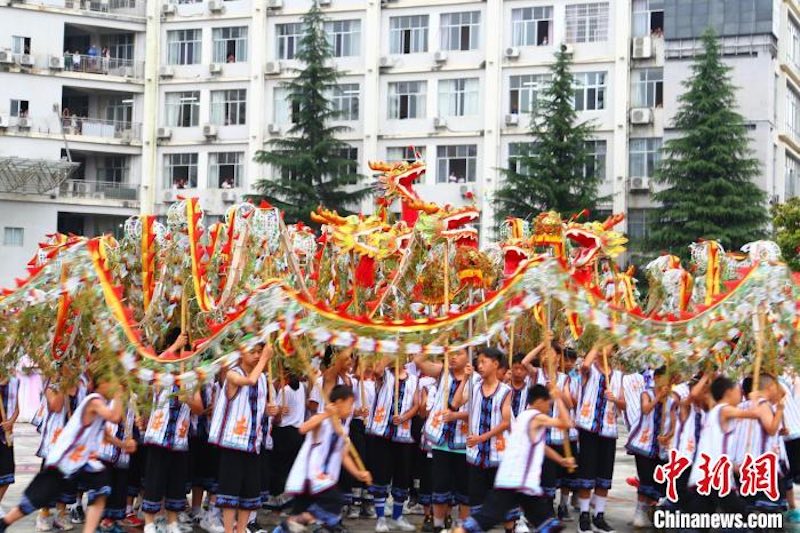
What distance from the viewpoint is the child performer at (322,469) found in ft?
27.5

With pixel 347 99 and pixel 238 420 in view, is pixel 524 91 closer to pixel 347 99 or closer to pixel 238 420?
pixel 347 99

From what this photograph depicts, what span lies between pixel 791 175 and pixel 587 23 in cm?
706

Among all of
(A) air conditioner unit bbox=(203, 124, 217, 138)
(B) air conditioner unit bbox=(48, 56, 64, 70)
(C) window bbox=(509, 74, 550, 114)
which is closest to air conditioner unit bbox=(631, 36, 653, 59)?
Result: (C) window bbox=(509, 74, 550, 114)

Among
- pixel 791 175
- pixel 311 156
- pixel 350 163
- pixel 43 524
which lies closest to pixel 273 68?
pixel 311 156

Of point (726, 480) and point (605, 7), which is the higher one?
point (605, 7)

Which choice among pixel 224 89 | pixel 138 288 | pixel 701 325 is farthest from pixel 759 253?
pixel 224 89

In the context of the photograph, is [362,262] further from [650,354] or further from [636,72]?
[636,72]

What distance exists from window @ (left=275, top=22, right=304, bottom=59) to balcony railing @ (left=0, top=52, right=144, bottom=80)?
435 centimetres

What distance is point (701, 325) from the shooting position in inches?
366

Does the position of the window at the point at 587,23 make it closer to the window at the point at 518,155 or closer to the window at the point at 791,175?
the window at the point at 518,155

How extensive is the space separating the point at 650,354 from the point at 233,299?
12.0 feet

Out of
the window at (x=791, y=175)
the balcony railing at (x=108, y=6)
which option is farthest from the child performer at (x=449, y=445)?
the balcony railing at (x=108, y=6)

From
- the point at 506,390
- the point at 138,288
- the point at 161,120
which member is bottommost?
the point at 506,390

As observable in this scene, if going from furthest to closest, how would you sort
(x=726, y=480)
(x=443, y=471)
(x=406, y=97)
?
(x=406, y=97) < (x=443, y=471) < (x=726, y=480)
